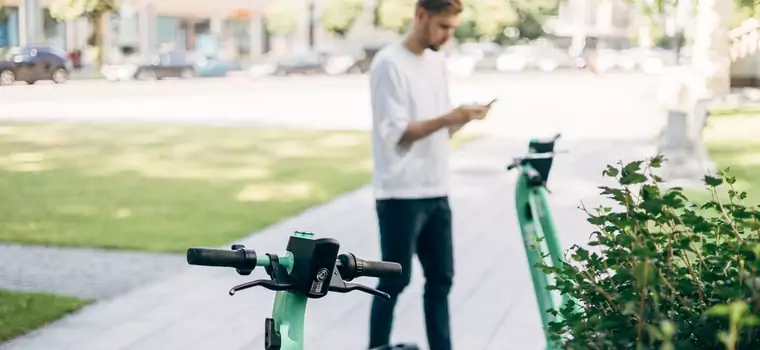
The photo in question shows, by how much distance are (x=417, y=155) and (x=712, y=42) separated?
22.4 metres

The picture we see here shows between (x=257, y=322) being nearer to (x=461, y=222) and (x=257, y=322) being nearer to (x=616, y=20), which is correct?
(x=461, y=222)

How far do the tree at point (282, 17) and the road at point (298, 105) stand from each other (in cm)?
1947

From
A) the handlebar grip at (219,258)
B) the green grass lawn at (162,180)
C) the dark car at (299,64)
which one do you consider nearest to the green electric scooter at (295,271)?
the handlebar grip at (219,258)

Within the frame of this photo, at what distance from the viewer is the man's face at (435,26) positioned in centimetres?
431

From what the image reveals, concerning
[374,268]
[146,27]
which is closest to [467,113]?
[374,268]

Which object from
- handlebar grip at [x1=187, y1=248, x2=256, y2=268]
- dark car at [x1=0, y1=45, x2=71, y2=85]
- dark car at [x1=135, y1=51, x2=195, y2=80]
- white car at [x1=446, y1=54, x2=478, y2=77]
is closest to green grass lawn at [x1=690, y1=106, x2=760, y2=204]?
handlebar grip at [x1=187, y1=248, x2=256, y2=268]

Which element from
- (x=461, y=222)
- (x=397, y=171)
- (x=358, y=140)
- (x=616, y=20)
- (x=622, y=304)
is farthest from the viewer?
(x=616, y=20)

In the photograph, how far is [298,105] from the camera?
3080 centimetres

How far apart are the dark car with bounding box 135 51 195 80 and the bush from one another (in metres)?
46.2

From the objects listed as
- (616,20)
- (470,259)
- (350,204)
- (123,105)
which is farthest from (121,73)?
(616,20)

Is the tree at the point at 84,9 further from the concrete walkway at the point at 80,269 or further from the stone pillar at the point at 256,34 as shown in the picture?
the concrete walkway at the point at 80,269

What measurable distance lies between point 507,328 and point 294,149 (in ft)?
38.2

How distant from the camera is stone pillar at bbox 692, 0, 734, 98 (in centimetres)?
2444

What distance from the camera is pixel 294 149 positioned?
17.6 meters
